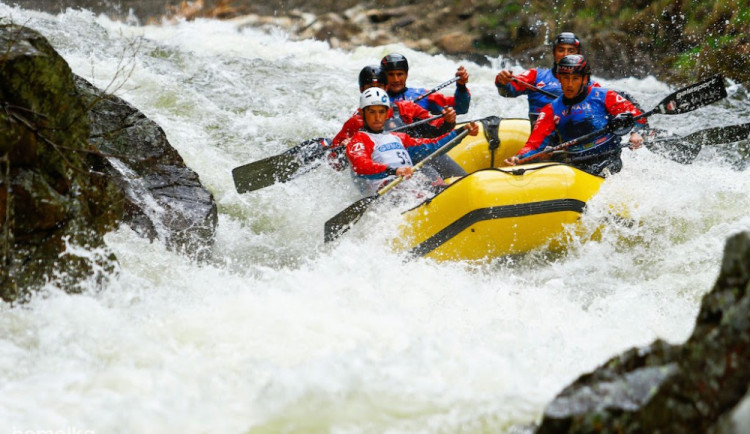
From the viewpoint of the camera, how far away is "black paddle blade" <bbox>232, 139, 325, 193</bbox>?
6703 millimetres

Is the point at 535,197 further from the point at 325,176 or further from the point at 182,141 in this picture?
the point at 182,141

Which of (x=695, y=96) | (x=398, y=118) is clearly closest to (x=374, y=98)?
(x=398, y=118)

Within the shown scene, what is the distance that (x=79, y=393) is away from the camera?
3416 mm

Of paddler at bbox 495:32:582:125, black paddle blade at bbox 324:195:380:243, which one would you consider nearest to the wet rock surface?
black paddle blade at bbox 324:195:380:243

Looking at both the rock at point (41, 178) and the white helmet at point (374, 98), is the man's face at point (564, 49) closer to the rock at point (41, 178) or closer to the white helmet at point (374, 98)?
the white helmet at point (374, 98)

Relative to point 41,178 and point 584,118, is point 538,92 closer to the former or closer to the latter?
point 584,118

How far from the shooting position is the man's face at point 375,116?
638 cm

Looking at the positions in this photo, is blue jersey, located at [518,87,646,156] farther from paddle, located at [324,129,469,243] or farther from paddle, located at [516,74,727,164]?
paddle, located at [324,129,469,243]

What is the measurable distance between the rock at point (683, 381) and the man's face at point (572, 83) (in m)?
3.87

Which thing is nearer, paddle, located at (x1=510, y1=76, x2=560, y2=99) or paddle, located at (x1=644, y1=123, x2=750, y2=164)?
paddle, located at (x1=644, y1=123, x2=750, y2=164)

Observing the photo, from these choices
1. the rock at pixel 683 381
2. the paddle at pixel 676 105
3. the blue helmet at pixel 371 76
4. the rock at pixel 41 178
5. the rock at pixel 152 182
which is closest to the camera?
the rock at pixel 683 381

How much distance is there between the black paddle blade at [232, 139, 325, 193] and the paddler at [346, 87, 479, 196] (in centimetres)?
58

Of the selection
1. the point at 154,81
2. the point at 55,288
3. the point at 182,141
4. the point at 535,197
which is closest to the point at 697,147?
the point at 535,197

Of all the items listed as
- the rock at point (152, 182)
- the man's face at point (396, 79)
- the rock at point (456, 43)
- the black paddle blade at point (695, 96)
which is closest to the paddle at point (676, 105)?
the black paddle blade at point (695, 96)
